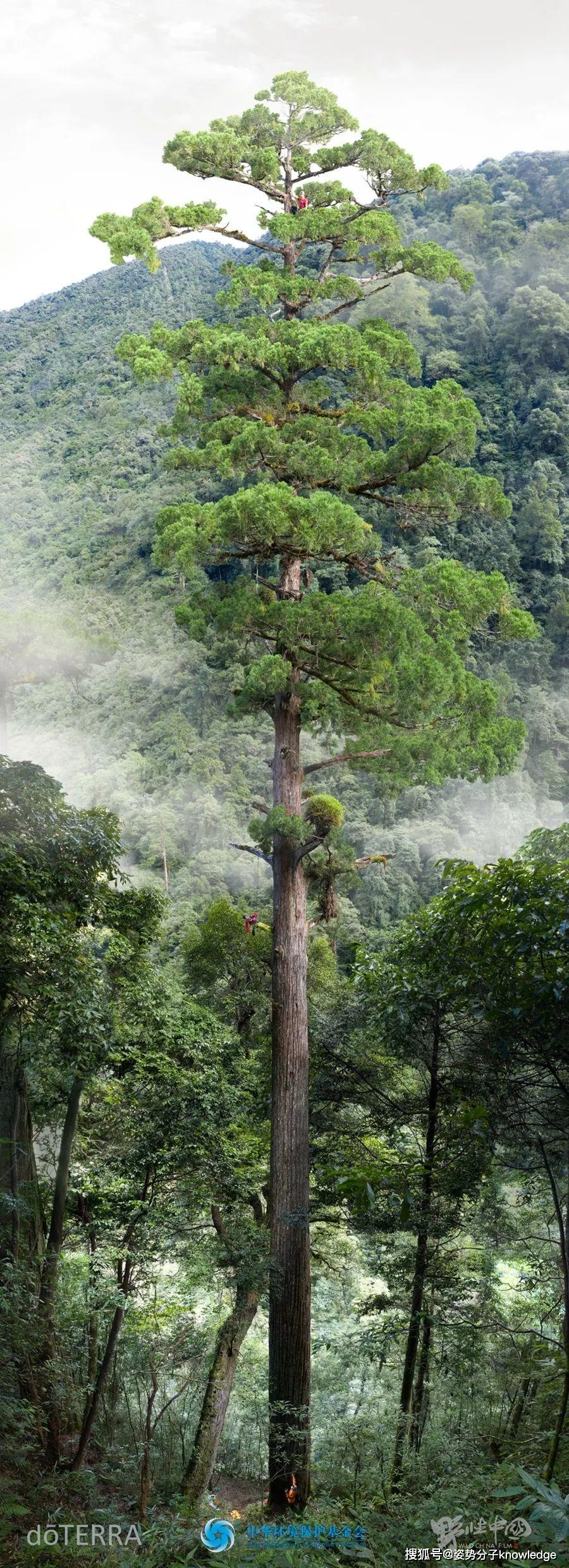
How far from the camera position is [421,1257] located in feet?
18.1

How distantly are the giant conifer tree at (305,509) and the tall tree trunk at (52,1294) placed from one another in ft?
4.22

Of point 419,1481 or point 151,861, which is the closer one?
point 419,1481

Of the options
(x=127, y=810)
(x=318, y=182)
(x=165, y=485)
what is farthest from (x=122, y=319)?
(x=318, y=182)

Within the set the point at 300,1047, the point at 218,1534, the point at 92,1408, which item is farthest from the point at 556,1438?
the point at 300,1047

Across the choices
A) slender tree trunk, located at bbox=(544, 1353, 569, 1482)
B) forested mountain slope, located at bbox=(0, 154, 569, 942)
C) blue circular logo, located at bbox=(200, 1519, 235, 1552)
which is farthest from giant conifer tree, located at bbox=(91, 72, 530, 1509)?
forested mountain slope, located at bbox=(0, 154, 569, 942)

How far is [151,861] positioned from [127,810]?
7.80 ft

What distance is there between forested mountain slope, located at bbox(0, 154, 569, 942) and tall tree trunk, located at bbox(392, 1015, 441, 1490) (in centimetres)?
1070

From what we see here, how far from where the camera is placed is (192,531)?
620 cm

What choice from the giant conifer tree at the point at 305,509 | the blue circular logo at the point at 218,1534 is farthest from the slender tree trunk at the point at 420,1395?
the blue circular logo at the point at 218,1534

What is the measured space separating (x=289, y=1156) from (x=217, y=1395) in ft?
9.29

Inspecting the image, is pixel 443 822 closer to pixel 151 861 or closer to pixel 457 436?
pixel 151 861

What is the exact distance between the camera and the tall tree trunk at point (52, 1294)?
454cm

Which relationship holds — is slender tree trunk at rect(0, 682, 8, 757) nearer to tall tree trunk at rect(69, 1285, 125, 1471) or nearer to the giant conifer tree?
the giant conifer tree

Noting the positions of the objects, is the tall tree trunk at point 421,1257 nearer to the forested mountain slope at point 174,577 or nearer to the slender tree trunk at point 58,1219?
the slender tree trunk at point 58,1219
